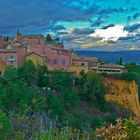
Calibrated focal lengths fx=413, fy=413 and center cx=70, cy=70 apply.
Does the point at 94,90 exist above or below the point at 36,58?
below

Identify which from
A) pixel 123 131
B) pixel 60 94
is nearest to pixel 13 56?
pixel 60 94

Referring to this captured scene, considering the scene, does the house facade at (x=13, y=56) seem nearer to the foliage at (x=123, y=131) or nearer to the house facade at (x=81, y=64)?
the house facade at (x=81, y=64)

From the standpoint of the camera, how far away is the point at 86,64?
3058 cm

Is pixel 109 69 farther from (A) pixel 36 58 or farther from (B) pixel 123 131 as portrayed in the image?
(B) pixel 123 131

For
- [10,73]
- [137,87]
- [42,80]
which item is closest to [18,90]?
[10,73]

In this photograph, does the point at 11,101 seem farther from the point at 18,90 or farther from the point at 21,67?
the point at 21,67

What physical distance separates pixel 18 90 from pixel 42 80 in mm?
4480

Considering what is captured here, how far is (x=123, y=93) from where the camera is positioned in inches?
1169

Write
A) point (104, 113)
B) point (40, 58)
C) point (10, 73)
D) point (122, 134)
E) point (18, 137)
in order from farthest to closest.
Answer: point (40, 58)
point (104, 113)
point (10, 73)
point (18, 137)
point (122, 134)

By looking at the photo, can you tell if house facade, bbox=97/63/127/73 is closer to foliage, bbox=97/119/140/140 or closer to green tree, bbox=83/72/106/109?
green tree, bbox=83/72/106/109

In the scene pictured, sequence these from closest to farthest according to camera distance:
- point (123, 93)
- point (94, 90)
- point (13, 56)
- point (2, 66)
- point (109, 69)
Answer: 1. point (94, 90)
2. point (2, 66)
3. point (13, 56)
4. point (123, 93)
5. point (109, 69)

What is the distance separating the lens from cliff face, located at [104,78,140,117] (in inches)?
1142

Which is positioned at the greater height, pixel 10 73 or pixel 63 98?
pixel 10 73

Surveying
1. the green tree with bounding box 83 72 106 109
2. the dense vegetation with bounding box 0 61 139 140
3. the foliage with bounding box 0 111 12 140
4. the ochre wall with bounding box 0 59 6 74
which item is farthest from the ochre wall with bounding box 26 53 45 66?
the foliage with bounding box 0 111 12 140
